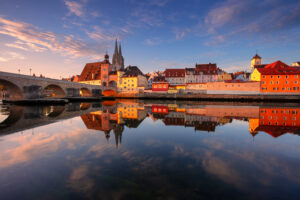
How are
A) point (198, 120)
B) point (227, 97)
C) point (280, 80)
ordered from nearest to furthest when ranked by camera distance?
point (198, 120) → point (280, 80) → point (227, 97)

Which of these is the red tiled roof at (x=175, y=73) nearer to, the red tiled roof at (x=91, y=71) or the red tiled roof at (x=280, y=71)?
the red tiled roof at (x=280, y=71)

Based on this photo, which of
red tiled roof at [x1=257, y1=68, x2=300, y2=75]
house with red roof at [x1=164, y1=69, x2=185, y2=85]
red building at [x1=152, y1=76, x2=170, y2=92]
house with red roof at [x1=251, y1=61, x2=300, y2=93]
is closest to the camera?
house with red roof at [x1=251, y1=61, x2=300, y2=93]

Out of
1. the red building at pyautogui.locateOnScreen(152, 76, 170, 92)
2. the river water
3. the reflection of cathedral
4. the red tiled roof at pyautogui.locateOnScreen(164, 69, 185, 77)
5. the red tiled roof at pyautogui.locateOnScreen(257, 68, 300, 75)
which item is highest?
the red tiled roof at pyautogui.locateOnScreen(164, 69, 185, 77)

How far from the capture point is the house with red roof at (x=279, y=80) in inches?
1495

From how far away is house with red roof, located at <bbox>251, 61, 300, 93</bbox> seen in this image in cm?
3797

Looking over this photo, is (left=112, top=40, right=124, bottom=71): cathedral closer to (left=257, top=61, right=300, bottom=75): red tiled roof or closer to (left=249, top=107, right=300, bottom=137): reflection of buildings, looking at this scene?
(left=257, top=61, right=300, bottom=75): red tiled roof

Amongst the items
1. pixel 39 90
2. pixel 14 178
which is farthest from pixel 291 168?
pixel 39 90

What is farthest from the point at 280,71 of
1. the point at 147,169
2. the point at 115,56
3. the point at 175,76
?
the point at 115,56

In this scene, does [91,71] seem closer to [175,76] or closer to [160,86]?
[160,86]

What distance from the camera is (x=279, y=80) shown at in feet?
127

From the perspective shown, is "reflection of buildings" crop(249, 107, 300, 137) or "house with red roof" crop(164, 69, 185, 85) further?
"house with red roof" crop(164, 69, 185, 85)

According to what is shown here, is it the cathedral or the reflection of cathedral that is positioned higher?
the cathedral

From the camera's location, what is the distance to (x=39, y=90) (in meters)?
26.2

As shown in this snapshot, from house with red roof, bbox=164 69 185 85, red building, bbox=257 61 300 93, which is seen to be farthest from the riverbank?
house with red roof, bbox=164 69 185 85
